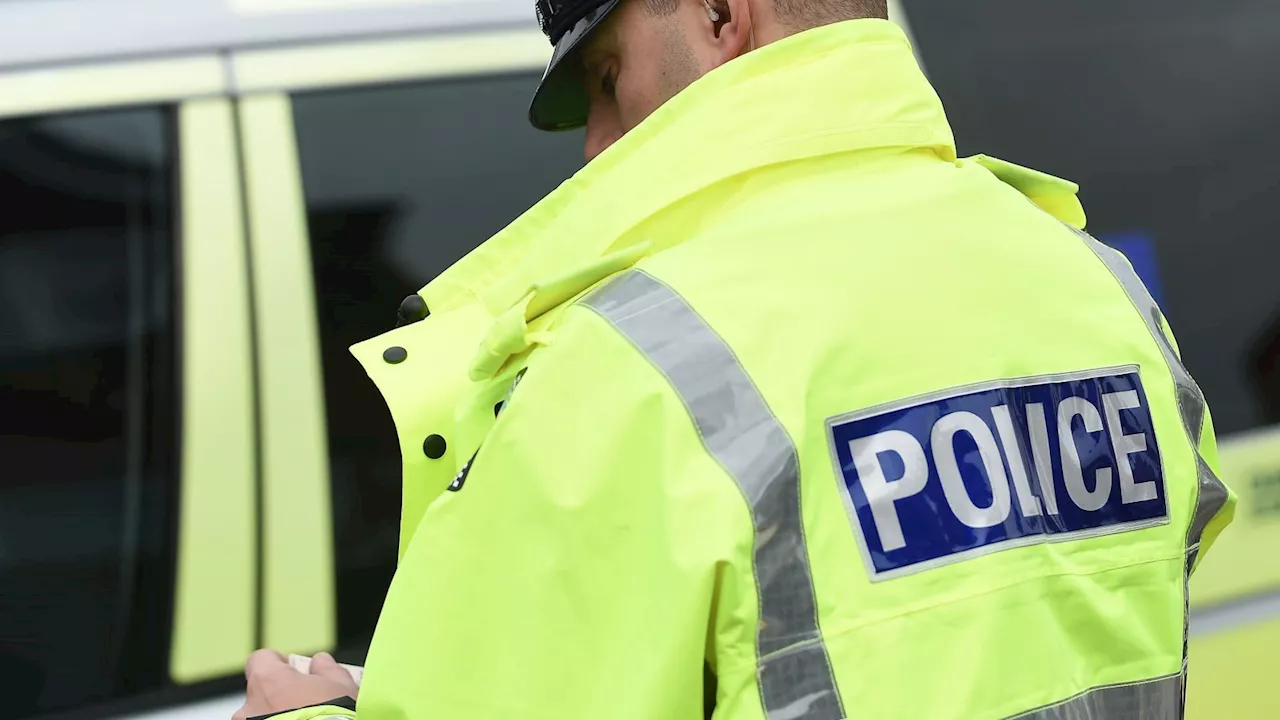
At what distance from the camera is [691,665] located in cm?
78

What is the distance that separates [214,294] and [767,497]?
0.86 m

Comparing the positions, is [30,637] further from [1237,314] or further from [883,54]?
[1237,314]

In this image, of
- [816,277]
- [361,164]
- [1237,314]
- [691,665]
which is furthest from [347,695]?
[1237,314]

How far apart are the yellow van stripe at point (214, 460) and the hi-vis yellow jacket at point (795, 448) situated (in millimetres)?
404

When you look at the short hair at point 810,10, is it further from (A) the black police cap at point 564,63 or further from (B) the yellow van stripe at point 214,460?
(B) the yellow van stripe at point 214,460

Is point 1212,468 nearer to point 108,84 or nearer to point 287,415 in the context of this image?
point 287,415

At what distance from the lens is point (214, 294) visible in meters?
1.41

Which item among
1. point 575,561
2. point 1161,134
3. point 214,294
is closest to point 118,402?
point 214,294

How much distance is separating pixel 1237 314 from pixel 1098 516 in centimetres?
116

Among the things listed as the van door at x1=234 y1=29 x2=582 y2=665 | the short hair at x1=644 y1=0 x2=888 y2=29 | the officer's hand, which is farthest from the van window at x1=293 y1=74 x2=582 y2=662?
the short hair at x1=644 y1=0 x2=888 y2=29

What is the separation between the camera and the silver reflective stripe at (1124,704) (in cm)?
89

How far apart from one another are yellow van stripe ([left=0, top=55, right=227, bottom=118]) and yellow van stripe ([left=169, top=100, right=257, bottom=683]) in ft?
0.44

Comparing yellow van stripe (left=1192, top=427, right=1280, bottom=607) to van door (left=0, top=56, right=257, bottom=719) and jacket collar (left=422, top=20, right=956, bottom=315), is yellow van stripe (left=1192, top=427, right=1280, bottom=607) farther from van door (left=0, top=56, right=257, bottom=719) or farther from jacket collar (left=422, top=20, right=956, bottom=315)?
van door (left=0, top=56, right=257, bottom=719)

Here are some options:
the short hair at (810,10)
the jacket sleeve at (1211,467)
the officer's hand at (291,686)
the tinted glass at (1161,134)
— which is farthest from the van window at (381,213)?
the jacket sleeve at (1211,467)
